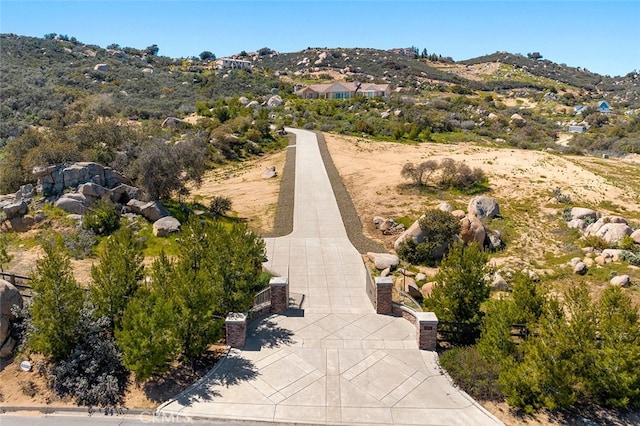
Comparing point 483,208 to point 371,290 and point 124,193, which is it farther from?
point 124,193

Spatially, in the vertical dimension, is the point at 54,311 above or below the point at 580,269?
above

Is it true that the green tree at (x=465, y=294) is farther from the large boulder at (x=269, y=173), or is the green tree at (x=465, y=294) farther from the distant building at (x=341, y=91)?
the distant building at (x=341, y=91)

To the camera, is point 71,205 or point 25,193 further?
point 25,193

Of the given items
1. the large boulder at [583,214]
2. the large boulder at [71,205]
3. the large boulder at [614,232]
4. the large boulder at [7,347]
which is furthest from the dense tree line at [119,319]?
the large boulder at [583,214]

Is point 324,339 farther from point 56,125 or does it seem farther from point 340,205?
point 56,125

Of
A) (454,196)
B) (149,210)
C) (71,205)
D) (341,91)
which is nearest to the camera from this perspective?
(71,205)

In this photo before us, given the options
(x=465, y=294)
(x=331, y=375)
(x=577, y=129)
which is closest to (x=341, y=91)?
(x=577, y=129)

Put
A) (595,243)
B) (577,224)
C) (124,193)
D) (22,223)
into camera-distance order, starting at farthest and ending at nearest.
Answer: (577,224)
(124,193)
(595,243)
(22,223)
